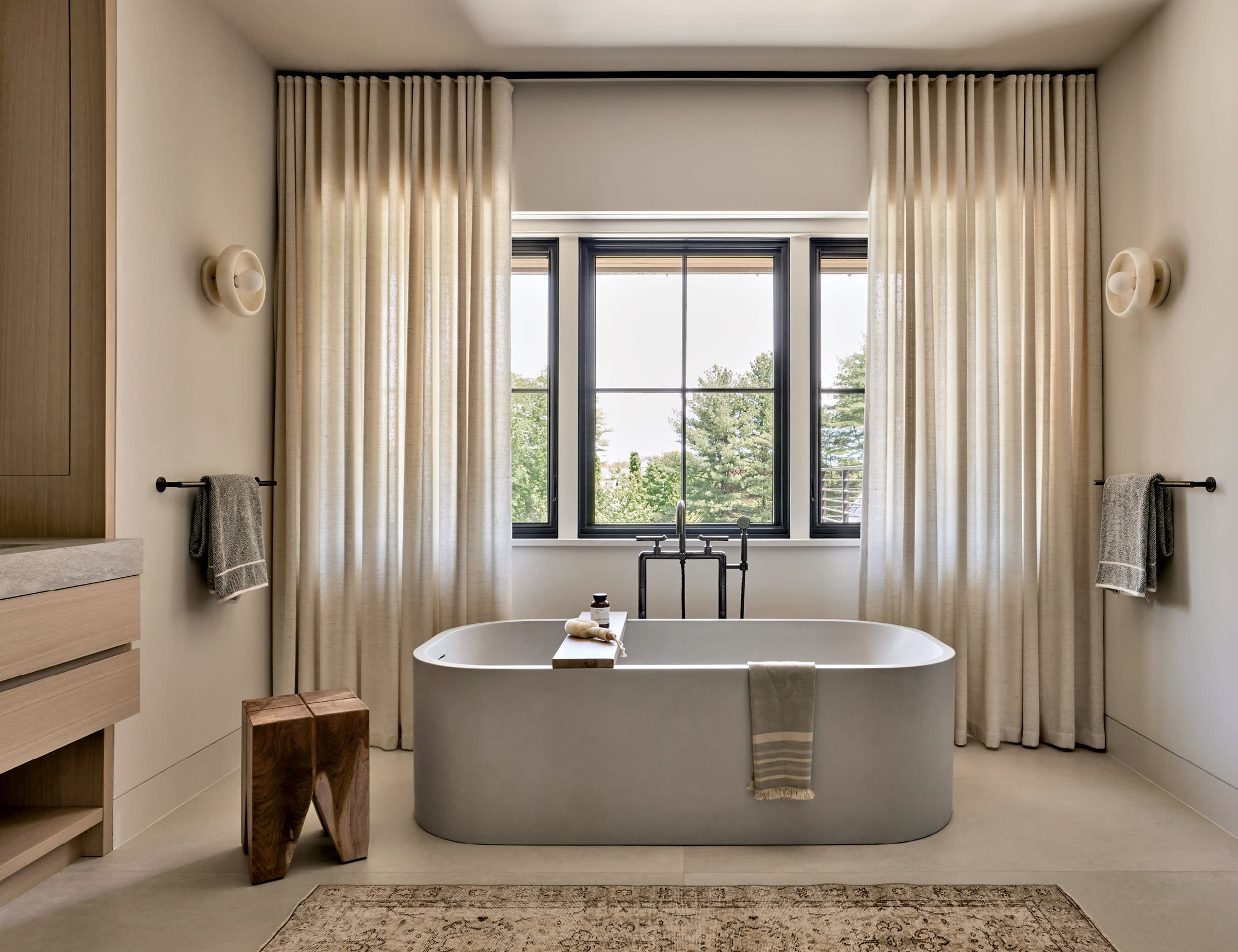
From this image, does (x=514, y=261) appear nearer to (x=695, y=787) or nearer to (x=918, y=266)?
(x=918, y=266)

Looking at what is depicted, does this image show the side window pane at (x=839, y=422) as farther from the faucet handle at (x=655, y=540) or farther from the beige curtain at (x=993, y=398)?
the faucet handle at (x=655, y=540)

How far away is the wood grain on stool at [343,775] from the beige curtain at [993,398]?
2.09 m

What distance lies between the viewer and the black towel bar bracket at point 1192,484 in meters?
2.60

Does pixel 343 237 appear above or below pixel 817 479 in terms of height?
above

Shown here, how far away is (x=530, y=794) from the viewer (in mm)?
2457

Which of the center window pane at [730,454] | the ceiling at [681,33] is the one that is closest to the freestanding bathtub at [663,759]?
the center window pane at [730,454]

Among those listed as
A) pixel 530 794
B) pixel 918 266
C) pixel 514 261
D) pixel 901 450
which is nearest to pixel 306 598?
pixel 530 794

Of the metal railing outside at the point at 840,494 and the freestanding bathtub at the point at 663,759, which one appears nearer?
the freestanding bathtub at the point at 663,759

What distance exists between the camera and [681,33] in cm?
305

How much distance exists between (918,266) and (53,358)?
10.3 feet

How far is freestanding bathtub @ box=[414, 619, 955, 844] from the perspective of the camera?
8.04 ft

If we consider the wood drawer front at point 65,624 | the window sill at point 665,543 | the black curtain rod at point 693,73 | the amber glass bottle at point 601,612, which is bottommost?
the amber glass bottle at point 601,612

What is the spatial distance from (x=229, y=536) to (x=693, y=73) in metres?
2.62

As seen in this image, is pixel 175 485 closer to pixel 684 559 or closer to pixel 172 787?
pixel 172 787
